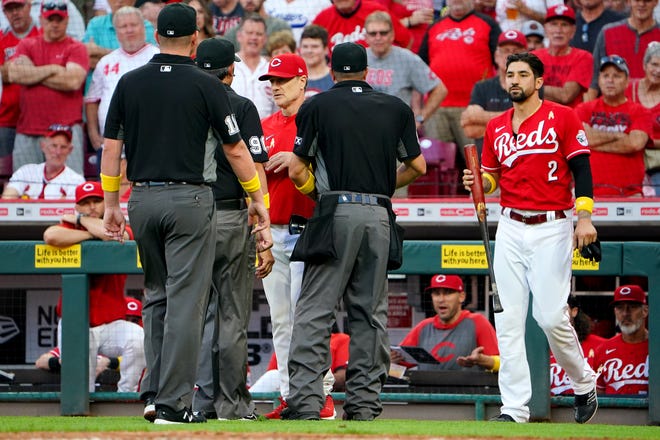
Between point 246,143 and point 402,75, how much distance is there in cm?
431

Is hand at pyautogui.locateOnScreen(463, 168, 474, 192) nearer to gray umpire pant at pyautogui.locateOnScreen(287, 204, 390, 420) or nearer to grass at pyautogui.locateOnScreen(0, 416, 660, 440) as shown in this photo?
gray umpire pant at pyautogui.locateOnScreen(287, 204, 390, 420)

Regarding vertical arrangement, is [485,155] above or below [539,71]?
below

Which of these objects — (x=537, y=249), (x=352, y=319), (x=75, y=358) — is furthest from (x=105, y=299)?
(x=537, y=249)

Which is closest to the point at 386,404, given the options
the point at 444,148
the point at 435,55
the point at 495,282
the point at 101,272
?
the point at 495,282

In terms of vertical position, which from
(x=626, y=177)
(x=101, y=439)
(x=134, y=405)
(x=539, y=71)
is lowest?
(x=134, y=405)

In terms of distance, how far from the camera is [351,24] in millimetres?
10617

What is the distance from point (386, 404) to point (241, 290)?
213 centimetres

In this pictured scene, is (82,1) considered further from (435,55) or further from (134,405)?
(134,405)

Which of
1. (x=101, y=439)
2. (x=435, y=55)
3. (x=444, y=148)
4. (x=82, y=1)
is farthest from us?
(x=82, y=1)

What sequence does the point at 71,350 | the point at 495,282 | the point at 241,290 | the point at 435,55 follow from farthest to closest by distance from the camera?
the point at 435,55 → the point at 71,350 → the point at 495,282 → the point at 241,290

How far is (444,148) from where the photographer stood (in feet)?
31.8

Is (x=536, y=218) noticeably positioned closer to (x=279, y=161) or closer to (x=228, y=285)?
(x=279, y=161)

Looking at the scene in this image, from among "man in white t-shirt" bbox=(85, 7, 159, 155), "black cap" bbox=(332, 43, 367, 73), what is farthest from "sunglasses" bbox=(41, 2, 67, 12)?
"black cap" bbox=(332, 43, 367, 73)

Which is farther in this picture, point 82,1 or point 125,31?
point 82,1
